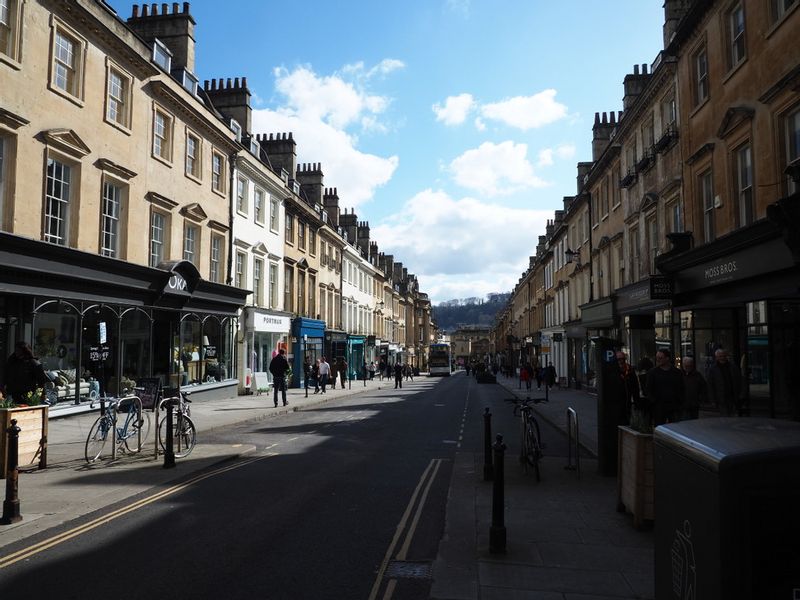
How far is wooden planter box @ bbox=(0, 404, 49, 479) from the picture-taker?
8.77 m

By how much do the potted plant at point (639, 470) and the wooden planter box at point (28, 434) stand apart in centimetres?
855

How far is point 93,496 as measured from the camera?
770cm

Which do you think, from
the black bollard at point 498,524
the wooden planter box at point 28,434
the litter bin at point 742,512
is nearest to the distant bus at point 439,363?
the wooden planter box at point 28,434

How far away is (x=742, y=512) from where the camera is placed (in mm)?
2275

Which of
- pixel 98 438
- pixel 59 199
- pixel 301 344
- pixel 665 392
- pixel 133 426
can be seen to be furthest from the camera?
pixel 301 344

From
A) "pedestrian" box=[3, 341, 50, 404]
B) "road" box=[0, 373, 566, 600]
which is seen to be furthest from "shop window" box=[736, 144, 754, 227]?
"pedestrian" box=[3, 341, 50, 404]

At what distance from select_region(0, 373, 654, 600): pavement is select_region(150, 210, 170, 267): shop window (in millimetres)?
9295

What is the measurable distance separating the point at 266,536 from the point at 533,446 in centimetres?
434

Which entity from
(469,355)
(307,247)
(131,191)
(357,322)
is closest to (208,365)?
(131,191)

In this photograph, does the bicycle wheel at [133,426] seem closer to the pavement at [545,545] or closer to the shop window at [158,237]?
the pavement at [545,545]

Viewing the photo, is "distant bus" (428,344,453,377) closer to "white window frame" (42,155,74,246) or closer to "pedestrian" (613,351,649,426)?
"white window frame" (42,155,74,246)

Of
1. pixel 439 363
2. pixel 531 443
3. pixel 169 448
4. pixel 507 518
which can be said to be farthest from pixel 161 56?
pixel 439 363

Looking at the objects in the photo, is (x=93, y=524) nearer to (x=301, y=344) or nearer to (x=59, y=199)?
(x=59, y=199)

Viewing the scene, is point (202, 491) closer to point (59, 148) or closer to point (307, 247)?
point (59, 148)
